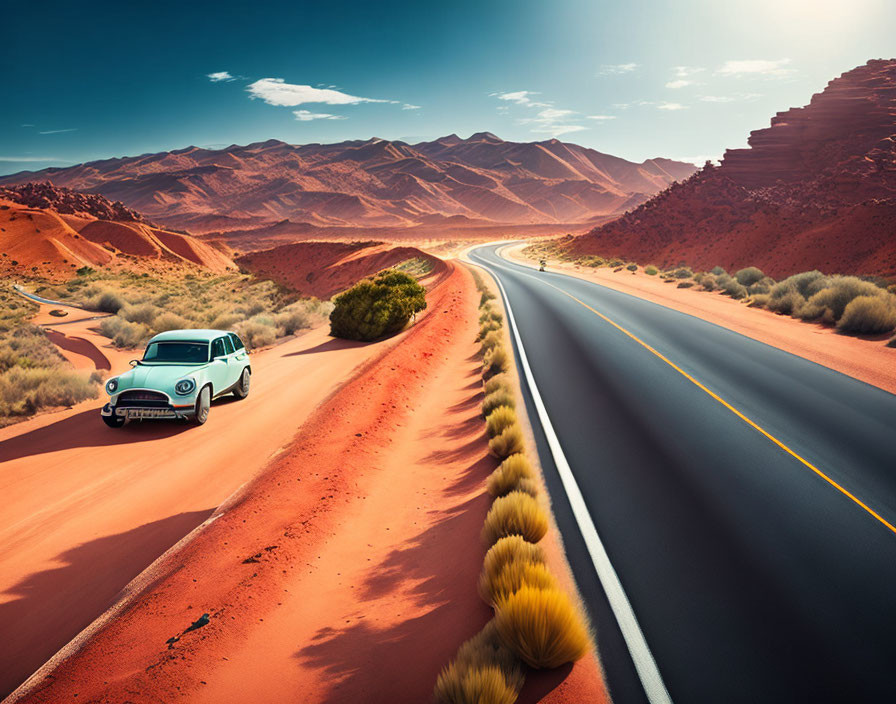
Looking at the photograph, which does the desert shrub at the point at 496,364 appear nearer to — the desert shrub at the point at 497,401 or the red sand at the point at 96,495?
the desert shrub at the point at 497,401

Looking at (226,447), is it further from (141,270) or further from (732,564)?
(141,270)

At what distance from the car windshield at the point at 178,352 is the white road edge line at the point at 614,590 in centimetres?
780

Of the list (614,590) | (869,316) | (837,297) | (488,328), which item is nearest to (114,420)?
(614,590)

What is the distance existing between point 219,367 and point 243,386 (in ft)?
4.53

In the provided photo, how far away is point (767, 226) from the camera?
4759cm

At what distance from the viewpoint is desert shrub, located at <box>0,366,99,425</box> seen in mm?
10781

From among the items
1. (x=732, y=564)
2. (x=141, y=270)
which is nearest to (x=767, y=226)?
(x=732, y=564)

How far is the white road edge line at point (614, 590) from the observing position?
3.45 m

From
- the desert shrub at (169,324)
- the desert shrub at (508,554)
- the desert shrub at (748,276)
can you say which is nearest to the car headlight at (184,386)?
the desert shrub at (508,554)

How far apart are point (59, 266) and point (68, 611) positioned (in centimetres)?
5357

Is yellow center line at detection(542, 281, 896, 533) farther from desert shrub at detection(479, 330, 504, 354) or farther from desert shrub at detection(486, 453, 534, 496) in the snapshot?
desert shrub at detection(479, 330, 504, 354)

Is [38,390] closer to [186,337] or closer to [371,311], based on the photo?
[186,337]

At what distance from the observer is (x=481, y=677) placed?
306 cm

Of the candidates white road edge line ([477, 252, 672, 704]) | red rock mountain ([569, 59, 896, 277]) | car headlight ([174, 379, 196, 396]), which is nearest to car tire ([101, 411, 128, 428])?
car headlight ([174, 379, 196, 396])
